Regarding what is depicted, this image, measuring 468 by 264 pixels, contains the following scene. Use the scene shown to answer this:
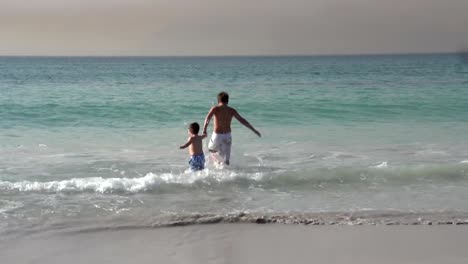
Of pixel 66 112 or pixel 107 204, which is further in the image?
pixel 66 112

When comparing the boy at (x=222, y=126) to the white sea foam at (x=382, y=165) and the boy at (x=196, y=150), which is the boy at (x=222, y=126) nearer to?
the boy at (x=196, y=150)

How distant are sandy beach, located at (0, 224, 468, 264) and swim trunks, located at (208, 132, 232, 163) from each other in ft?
10.7

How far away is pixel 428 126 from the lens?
1619 centimetres

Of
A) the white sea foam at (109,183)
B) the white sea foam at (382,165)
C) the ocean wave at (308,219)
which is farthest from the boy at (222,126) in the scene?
the ocean wave at (308,219)

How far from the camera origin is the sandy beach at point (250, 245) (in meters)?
5.39

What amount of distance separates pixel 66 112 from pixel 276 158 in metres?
10.9

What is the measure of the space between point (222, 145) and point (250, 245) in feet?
13.2

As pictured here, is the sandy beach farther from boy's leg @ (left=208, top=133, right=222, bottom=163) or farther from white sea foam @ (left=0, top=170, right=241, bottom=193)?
boy's leg @ (left=208, top=133, right=222, bottom=163)

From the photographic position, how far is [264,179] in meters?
9.06

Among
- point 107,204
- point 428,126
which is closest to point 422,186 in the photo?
point 107,204

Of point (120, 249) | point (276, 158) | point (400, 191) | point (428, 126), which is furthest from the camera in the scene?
point (428, 126)

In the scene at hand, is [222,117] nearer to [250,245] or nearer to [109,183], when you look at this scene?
[109,183]

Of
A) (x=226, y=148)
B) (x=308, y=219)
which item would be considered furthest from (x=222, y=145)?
(x=308, y=219)

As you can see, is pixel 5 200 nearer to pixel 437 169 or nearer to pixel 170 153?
pixel 170 153
